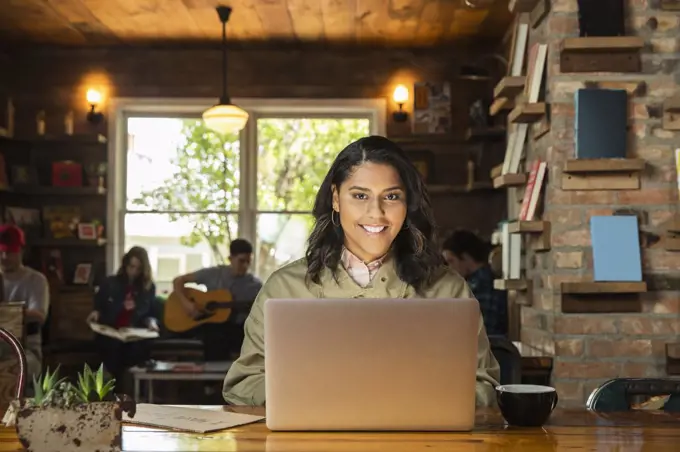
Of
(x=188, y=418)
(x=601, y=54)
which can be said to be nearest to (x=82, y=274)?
(x=601, y=54)

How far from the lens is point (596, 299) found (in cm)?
316

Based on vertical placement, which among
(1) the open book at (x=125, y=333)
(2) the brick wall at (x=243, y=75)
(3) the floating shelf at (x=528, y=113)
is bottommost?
(1) the open book at (x=125, y=333)

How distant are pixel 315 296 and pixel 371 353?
751 mm

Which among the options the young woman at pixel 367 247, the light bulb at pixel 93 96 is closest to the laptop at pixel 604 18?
the young woman at pixel 367 247

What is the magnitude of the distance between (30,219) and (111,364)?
1.45 metres

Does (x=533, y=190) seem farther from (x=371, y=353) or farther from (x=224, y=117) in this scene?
(x=224, y=117)

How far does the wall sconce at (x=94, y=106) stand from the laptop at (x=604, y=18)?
4579 mm

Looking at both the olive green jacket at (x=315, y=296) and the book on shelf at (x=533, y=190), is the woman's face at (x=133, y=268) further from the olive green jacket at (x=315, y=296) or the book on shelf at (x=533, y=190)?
the olive green jacket at (x=315, y=296)

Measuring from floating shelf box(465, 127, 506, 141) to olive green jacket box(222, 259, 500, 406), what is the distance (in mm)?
4474

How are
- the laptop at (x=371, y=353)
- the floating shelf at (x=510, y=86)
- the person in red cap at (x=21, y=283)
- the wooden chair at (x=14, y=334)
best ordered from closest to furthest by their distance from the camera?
1. the laptop at (x=371, y=353)
2. the floating shelf at (x=510, y=86)
3. the wooden chair at (x=14, y=334)
4. the person in red cap at (x=21, y=283)

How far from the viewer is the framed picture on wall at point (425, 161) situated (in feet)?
22.1

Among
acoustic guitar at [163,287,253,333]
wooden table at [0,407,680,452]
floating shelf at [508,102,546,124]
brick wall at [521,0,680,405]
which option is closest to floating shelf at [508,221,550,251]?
brick wall at [521,0,680,405]

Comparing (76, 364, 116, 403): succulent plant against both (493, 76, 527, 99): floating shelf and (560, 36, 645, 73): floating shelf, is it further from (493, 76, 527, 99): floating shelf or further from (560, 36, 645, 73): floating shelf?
(493, 76, 527, 99): floating shelf

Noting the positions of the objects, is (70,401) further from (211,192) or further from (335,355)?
(211,192)
